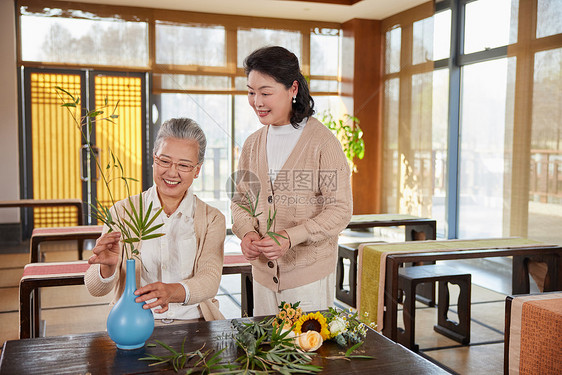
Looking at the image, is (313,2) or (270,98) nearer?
(270,98)

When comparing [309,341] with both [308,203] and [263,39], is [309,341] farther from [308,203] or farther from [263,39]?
[263,39]

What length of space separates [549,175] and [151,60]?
426 cm

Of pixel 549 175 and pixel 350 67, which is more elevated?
pixel 350 67

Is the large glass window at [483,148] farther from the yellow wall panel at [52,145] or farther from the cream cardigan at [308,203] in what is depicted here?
the yellow wall panel at [52,145]

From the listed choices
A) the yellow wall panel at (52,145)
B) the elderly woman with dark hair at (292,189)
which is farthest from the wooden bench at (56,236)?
the yellow wall panel at (52,145)

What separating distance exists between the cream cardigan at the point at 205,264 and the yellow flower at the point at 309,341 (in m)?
0.39

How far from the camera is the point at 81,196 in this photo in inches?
247

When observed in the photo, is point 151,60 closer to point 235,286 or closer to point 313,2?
point 313,2

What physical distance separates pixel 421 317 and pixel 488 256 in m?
0.67

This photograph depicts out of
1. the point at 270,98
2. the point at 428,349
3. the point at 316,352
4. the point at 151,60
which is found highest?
the point at 151,60

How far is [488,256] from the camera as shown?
3.28 metres

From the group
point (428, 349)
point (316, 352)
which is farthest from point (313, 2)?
point (316, 352)

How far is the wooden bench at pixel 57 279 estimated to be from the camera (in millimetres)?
2527

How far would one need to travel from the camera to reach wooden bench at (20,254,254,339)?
253 centimetres
